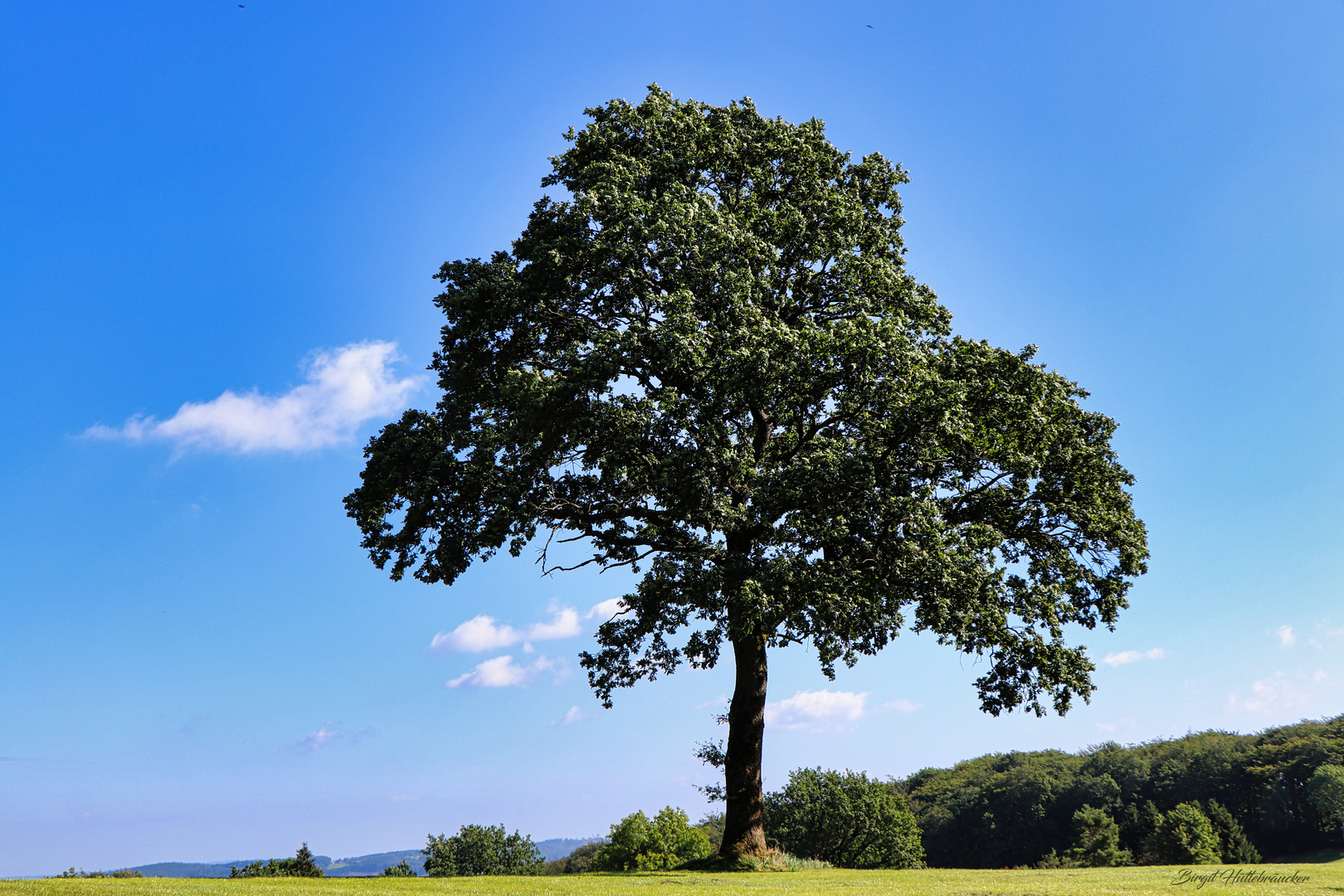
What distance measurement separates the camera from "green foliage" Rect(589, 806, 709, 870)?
232 feet

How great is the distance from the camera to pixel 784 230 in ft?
78.5

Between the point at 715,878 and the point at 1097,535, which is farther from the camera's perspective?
the point at 1097,535

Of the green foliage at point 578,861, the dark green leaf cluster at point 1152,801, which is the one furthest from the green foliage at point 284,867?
the dark green leaf cluster at point 1152,801

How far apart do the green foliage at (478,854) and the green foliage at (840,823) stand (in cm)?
4198

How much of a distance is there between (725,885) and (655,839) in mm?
59199

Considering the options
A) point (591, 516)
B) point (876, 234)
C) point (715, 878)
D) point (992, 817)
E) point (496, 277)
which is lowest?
point (992, 817)

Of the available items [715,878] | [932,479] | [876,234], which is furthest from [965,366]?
[715,878]

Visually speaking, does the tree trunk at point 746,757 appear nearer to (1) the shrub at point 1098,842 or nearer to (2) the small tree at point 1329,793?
(1) the shrub at point 1098,842

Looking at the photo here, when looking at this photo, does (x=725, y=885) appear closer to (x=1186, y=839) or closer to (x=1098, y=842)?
(x=1186, y=839)

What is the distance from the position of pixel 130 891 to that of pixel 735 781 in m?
15.6

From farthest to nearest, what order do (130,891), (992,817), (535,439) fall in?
(992,817)
(535,439)
(130,891)

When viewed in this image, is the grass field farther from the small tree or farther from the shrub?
the shrub

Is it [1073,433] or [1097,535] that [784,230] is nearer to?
[1073,433]

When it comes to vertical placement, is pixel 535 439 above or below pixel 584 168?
below
